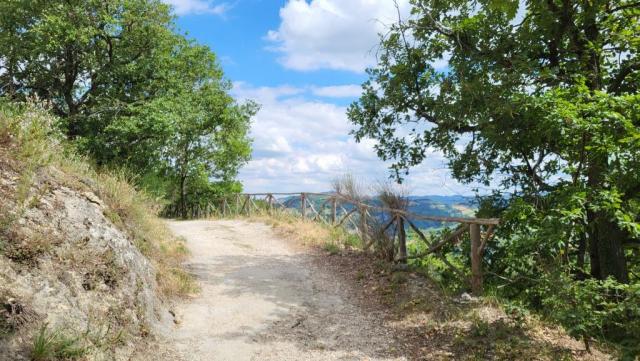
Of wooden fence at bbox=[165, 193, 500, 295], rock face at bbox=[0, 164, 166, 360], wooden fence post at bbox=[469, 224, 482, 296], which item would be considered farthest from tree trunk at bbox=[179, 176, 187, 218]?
wooden fence post at bbox=[469, 224, 482, 296]

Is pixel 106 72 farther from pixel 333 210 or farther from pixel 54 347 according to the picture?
pixel 54 347

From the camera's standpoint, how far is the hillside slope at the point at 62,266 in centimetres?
395

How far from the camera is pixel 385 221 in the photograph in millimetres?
9961

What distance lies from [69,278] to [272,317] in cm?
317

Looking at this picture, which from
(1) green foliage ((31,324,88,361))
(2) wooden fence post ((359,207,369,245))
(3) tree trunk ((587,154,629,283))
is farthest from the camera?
(2) wooden fence post ((359,207,369,245))

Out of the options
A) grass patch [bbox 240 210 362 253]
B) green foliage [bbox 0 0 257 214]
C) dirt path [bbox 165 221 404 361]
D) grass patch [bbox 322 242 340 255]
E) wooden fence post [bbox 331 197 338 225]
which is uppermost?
green foliage [bbox 0 0 257 214]

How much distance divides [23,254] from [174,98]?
12614 mm

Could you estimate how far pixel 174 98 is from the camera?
16.1 metres

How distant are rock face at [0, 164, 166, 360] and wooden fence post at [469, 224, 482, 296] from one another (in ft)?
17.3

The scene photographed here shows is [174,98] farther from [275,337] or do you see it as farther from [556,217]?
[556,217]

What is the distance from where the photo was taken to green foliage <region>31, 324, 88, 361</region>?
3672 mm

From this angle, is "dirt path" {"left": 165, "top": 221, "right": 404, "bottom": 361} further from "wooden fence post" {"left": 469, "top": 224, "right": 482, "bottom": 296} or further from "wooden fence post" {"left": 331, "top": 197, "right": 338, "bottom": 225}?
"wooden fence post" {"left": 331, "top": 197, "right": 338, "bottom": 225}

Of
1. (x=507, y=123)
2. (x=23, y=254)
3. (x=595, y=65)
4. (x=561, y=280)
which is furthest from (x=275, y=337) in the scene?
(x=595, y=65)

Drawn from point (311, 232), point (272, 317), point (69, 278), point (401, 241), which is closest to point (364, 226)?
point (401, 241)
